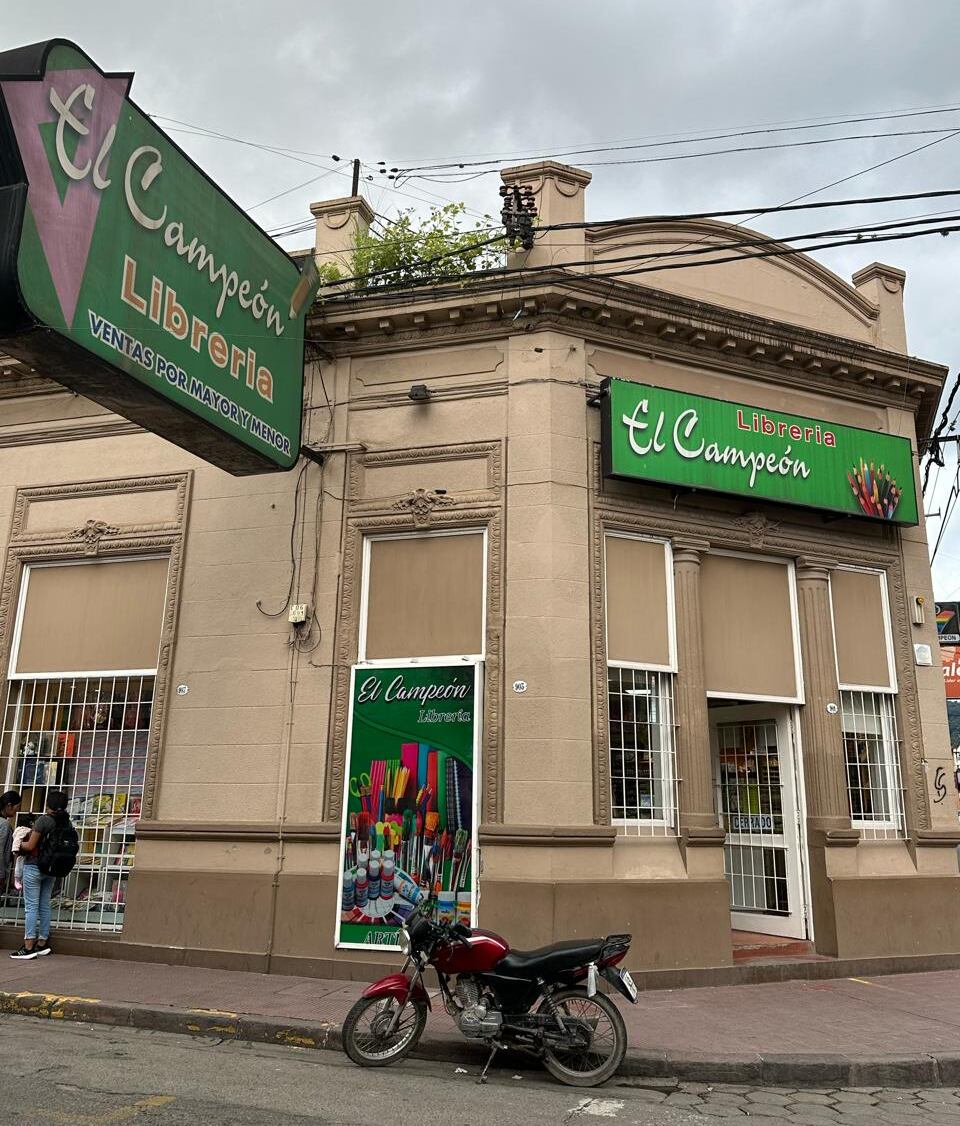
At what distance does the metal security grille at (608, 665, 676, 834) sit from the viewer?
1023 centimetres

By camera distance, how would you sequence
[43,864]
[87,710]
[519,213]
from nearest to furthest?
1. [43,864]
2. [519,213]
3. [87,710]

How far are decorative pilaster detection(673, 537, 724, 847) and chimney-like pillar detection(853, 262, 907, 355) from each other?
438 centimetres

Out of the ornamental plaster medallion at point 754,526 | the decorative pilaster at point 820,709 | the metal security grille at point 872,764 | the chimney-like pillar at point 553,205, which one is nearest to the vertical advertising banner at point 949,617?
the metal security grille at point 872,764

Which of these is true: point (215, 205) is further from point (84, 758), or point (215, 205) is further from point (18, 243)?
point (84, 758)

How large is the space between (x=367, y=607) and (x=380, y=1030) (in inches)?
194

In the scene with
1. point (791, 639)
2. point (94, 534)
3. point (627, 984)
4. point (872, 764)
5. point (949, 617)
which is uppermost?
point (949, 617)

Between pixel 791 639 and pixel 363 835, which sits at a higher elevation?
pixel 791 639

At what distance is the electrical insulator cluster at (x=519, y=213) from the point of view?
11117mm

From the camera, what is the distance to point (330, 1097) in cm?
602

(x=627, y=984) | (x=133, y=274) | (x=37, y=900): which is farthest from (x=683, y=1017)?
(x=133, y=274)

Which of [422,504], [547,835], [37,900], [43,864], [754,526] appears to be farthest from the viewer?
[754,526]

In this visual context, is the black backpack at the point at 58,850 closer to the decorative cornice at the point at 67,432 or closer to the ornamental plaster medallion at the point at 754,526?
the decorative cornice at the point at 67,432

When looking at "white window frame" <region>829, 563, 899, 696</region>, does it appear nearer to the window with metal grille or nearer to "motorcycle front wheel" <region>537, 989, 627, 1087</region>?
"motorcycle front wheel" <region>537, 989, 627, 1087</region>

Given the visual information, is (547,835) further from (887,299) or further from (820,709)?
(887,299)
